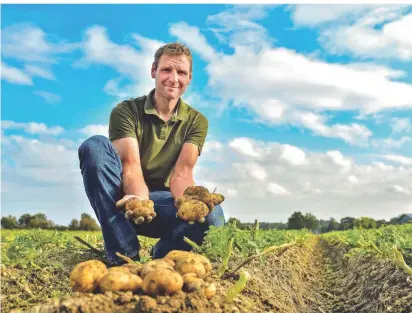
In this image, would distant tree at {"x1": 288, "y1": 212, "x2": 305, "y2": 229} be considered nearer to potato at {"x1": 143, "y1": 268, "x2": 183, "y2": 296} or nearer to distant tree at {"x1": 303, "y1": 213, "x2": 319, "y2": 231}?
distant tree at {"x1": 303, "y1": 213, "x2": 319, "y2": 231}

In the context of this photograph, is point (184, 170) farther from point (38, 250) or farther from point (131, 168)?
point (38, 250)

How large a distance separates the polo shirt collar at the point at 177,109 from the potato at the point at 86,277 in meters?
2.61

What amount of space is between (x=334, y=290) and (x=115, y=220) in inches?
129

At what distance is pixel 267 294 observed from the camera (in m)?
3.99

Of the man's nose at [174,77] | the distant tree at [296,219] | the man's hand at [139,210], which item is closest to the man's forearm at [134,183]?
the man's hand at [139,210]

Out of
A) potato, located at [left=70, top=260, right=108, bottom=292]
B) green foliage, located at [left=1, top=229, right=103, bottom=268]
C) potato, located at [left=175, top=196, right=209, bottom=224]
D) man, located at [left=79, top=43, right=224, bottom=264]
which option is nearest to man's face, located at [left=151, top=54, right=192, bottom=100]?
man, located at [left=79, top=43, right=224, bottom=264]

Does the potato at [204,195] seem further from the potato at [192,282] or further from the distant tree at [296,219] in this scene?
the distant tree at [296,219]

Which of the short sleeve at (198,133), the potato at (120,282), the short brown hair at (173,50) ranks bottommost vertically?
the potato at (120,282)

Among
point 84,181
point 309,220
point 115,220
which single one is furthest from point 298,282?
point 309,220

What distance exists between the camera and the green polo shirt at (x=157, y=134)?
5.29 meters

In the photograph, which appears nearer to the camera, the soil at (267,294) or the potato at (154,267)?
the soil at (267,294)

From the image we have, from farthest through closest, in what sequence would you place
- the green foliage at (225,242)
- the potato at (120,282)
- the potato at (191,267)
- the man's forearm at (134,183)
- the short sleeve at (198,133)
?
the short sleeve at (198,133) → the man's forearm at (134,183) → the green foliage at (225,242) → the potato at (191,267) → the potato at (120,282)

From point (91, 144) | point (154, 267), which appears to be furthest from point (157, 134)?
point (154, 267)

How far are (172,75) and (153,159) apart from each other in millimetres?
939
